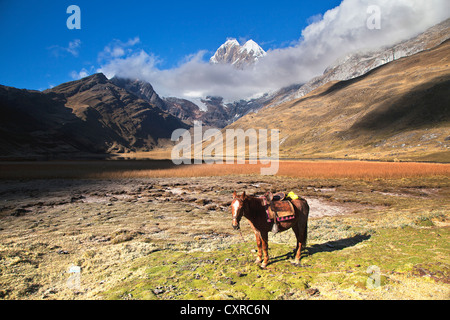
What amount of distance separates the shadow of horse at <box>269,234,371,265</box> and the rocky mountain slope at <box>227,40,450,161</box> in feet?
264

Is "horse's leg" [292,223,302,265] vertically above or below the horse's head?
below

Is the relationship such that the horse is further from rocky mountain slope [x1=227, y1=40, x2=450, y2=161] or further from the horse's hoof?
A: rocky mountain slope [x1=227, y1=40, x2=450, y2=161]

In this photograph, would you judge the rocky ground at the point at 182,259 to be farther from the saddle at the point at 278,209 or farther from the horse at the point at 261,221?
the saddle at the point at 278,209

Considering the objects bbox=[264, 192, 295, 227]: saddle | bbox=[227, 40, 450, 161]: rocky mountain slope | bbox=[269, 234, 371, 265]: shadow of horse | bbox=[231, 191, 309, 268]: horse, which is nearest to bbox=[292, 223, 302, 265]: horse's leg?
bbox=[231, 191, 309, 268]: horse

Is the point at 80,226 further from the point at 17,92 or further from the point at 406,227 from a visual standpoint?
the point at 17,92

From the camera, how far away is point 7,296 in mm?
5566

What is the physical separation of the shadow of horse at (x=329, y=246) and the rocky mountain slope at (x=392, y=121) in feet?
264

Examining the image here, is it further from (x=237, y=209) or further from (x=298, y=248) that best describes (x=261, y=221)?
(x=298, y=248)

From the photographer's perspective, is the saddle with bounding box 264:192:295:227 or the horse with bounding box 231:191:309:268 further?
the saddle with bounding box 264:192:295:227

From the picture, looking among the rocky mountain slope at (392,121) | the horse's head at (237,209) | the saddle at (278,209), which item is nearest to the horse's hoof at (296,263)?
the saddle at (278,209)

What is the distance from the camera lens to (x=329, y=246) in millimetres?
8555

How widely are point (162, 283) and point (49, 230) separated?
9.24m

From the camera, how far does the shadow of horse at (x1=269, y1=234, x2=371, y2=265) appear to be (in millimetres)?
7660

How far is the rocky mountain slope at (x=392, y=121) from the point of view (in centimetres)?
9556
